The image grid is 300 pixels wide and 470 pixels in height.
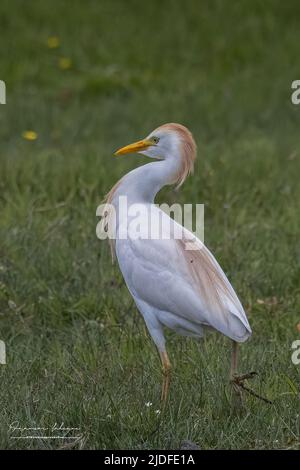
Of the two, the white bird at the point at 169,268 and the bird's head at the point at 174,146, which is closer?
the white bird at the point at 169,268

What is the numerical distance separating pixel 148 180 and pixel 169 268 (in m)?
0.45

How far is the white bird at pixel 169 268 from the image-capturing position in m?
4.57

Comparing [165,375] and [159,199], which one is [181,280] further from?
[159,199]

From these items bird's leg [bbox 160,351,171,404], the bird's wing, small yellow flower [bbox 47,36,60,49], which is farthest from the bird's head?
small yellow flower [bbox 47,36,60,49]

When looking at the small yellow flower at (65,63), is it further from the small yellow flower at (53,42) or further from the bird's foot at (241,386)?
the bird's foot at (241,386)

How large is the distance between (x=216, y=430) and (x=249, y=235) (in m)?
2.96

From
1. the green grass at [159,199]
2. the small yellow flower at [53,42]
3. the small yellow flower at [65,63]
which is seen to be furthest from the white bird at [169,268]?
the small yellow flower at [53,42]

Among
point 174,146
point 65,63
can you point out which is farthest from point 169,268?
point 65,63

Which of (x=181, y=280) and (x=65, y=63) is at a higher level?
(x=65, y=63)

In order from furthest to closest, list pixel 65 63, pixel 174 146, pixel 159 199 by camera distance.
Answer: pixel 65 63 < pixel 159 199 < pixel 174 146

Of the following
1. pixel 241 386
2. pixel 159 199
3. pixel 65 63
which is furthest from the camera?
pixel 65 63

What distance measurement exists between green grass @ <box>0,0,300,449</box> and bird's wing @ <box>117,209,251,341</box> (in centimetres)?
34

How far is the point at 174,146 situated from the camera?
16.0 ft
